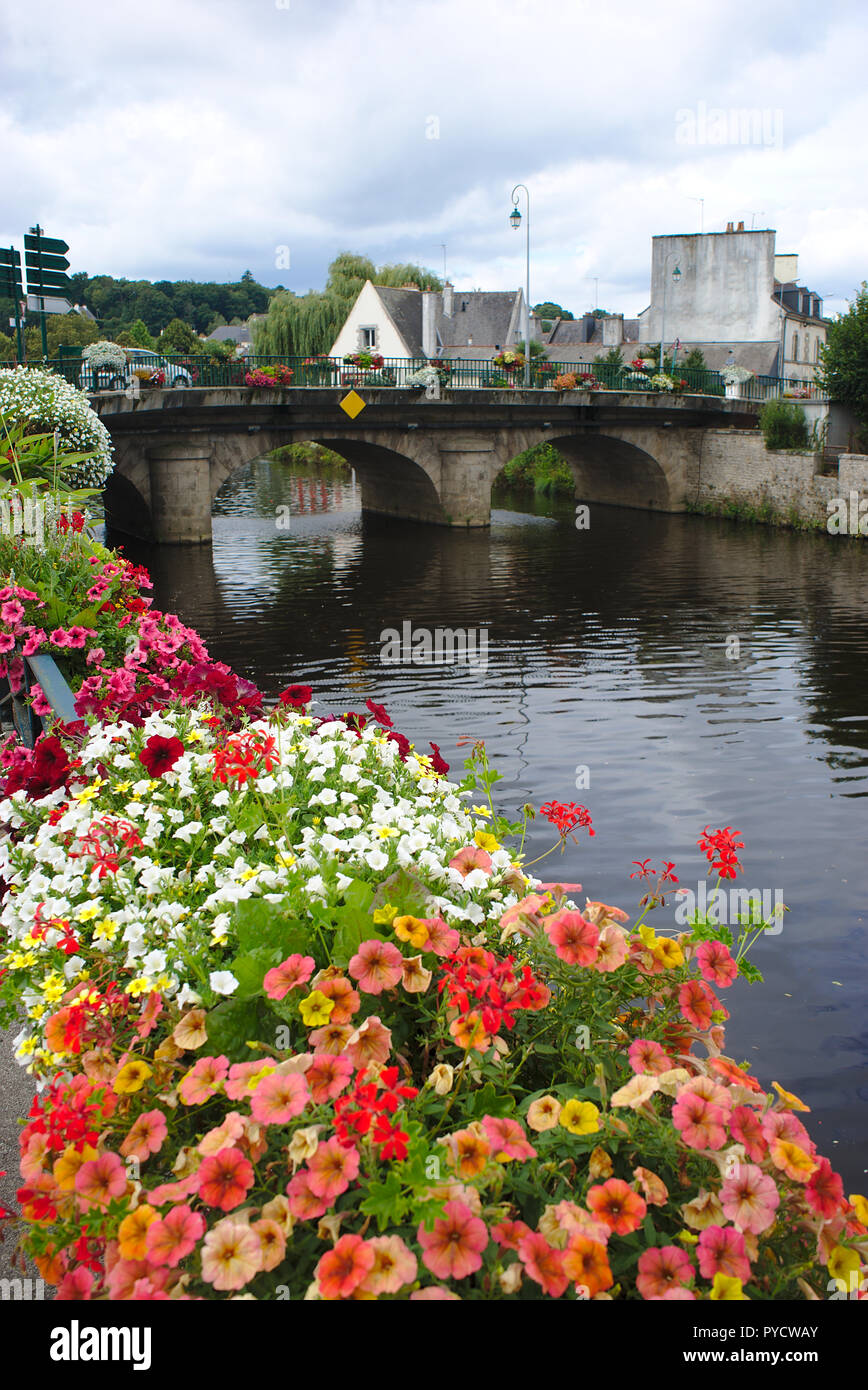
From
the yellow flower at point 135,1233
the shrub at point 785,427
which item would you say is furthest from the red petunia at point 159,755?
the shrub at point 785,427

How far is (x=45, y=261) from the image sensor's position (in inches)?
829

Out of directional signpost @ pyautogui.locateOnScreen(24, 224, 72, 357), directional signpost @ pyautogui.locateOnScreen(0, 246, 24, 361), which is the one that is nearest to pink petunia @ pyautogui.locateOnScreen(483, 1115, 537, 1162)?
directional signpost @ pyautogui.locateOnScreen(0, 246, 24, 361)

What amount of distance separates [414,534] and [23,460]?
2867 cm

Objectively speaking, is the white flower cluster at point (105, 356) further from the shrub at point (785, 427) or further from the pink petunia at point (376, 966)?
the pink petunia at point (376, 966)

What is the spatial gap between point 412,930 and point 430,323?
65649 mm

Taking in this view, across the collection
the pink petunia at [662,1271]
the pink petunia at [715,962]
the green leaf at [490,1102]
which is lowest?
the pink petunia at [662,1271]

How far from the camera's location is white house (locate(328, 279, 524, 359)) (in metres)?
61.9

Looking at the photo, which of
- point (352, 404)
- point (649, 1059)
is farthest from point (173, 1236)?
point (352, 404)

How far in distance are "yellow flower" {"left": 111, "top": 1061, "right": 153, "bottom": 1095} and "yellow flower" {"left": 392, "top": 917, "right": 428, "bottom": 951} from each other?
2.19 ft

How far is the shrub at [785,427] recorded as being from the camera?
35750mm

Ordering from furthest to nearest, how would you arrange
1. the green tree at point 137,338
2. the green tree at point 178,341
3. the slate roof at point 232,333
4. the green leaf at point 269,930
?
the slate roof at point 232,333
the green tree at point 137,338
the green tree at point 178,341
the green leaf at point 269,930

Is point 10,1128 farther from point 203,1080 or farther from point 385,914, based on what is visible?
point 385,914

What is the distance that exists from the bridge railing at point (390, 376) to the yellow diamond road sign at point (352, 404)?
0.90m
